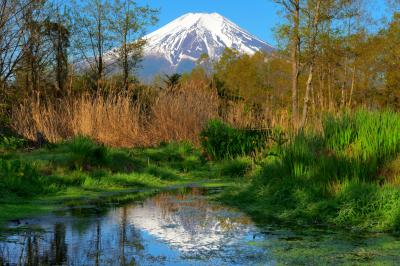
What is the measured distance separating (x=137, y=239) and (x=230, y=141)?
33.5 ft

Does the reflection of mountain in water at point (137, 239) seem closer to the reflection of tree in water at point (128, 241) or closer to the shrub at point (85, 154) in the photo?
the reflection of tree in water at point (128, 241)

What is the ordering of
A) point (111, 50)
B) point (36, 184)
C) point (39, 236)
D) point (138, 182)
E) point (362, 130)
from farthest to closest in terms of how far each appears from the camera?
1. point (111, 50)
2. point (138, 182)
3. point (36, 184)
4. point (362, 130)
5. point (39, 236)

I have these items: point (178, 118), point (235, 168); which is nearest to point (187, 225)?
point (235, 168)

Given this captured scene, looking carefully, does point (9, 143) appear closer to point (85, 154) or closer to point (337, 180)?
point (85, 154)

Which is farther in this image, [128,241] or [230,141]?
[230,141]

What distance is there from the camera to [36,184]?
1068 centimetres

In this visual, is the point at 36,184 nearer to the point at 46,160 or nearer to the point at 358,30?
the point at 46,160

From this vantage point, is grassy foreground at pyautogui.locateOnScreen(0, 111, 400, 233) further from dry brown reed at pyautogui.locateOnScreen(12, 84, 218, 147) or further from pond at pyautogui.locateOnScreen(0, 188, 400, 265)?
dry brown reed at pyautogui.locateOnScreen(12, 84, 218, 147)

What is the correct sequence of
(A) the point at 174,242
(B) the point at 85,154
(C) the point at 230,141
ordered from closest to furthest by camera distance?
(A) the point at 174,242 → (B) the point at 85,154 → (C) the point at 230,141

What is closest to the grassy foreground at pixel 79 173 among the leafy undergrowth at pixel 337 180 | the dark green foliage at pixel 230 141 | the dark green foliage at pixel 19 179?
the dark green foliage at pixel 19 179

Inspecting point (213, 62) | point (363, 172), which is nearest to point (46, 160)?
point (363, 172)

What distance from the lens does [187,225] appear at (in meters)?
7.48

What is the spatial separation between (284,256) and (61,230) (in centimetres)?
283

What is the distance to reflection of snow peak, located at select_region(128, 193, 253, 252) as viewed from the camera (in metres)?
6.36
